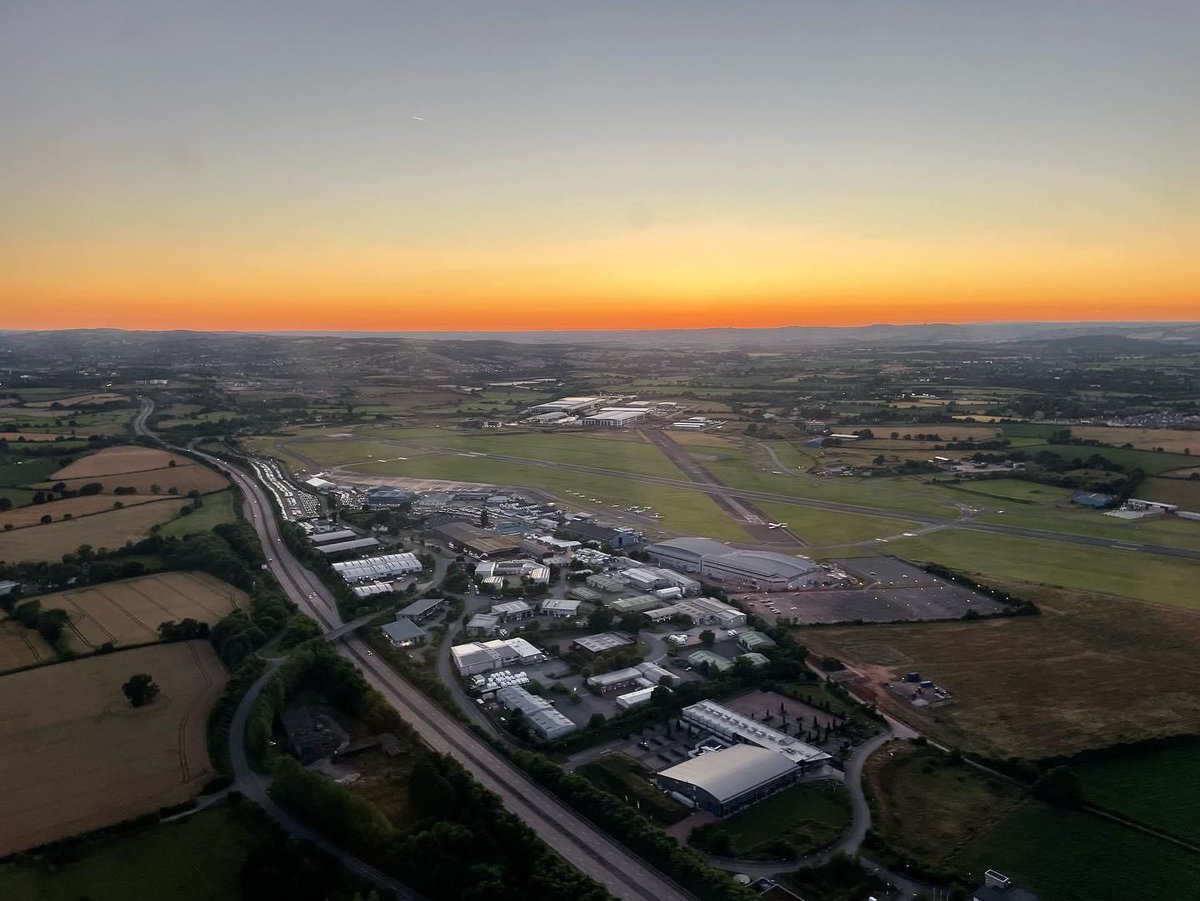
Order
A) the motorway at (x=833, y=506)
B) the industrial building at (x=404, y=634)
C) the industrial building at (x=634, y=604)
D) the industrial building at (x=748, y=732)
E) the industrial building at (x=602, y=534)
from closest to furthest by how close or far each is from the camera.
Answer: the industrial building at (x=748, y=732), the industrial building at (x=404, y=634), the industrial building at (x=634, y=604), the motorway at (x=833, y=506), the industrial building at (x=602, y=534)

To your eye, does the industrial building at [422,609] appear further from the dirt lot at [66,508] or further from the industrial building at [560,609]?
the dirt lot at [66,508]

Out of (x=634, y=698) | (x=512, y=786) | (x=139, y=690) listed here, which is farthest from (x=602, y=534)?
(x=139, y=690)

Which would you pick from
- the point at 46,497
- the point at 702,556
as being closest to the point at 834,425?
the point at 702,556

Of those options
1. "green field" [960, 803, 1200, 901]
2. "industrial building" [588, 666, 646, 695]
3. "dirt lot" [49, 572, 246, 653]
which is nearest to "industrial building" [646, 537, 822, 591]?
"industrial building" [588, 666, 646, 695]

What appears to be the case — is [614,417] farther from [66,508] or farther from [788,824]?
[788,824]

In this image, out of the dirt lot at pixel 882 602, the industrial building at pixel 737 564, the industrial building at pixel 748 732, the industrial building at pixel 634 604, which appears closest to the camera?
the industrial building at pixel 748 732

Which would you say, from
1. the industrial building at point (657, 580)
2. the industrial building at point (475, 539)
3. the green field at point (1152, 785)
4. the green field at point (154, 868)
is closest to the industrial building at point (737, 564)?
the industrial building at point (657, 580)
